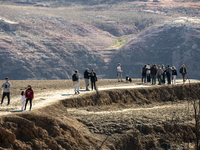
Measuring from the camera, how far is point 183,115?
25.1 metres

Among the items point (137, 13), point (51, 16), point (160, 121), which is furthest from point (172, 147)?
point (137, 13)

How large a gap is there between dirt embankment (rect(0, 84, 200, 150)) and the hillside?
46235 mm

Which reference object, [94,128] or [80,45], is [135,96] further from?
[80,45]

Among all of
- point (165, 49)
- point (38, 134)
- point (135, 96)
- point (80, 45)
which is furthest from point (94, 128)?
point (80, 45)

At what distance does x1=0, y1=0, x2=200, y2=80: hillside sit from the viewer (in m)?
74.4

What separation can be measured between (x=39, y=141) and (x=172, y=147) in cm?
863

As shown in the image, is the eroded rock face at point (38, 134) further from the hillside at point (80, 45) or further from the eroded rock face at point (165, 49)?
the eroded rock face at point (165, 49)

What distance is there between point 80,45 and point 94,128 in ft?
216

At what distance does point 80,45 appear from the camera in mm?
85688

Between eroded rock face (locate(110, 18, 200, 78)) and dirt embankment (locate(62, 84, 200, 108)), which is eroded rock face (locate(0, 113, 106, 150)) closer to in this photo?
dirt embankment (locate(62, 84, 200, 108))

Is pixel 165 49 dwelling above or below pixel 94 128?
above

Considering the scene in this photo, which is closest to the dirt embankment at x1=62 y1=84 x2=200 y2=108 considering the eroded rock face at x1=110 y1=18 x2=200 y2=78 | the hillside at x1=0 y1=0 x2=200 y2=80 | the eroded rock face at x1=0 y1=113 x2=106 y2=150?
the eroded rock face at x1=0 y1=113 x2=106 y2=150

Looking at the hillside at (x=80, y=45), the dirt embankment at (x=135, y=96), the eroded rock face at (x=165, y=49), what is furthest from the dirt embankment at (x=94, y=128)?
the eroded rock face at (x=165, y=49)

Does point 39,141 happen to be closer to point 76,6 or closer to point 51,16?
point 51,16
